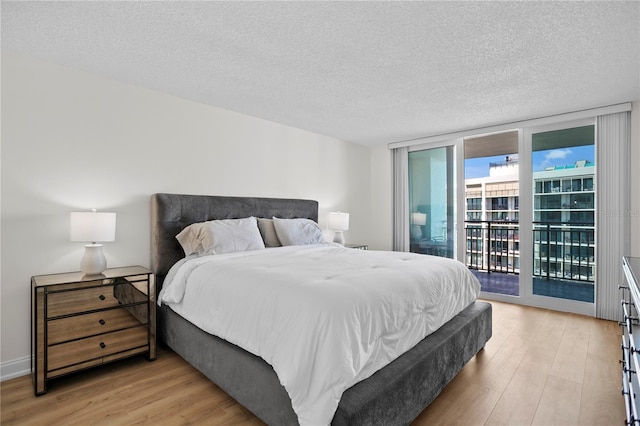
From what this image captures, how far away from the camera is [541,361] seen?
2412 mm

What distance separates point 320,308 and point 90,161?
7.64 ft

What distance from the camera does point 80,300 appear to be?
2.14 m

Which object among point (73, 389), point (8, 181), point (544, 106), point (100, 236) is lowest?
point (73, 389)

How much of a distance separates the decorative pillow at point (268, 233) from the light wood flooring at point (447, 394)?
134cm

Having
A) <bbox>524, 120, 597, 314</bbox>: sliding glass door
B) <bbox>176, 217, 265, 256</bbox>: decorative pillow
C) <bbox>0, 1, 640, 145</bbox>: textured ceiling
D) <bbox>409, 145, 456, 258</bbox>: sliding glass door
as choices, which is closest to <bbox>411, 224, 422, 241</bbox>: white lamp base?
<bbox>409, 145, 456, 258</bbox>: sliding glass door

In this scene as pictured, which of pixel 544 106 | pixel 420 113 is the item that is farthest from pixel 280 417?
pixel 544 106

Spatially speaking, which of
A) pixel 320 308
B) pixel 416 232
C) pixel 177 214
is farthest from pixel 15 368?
pixel 416 232

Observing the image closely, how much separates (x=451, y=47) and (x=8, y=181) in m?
3.18

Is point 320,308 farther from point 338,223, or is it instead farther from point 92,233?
point 338,223

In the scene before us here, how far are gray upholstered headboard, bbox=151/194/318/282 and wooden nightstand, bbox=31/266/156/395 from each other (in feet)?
1.14

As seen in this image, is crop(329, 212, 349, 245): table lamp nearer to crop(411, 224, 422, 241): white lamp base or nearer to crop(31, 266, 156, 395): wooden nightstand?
crop(411, 224, 422, 241): white lamp base

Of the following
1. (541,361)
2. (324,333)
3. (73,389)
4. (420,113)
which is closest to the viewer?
(324,333)

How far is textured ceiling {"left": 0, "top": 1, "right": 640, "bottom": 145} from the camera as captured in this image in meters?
1.77

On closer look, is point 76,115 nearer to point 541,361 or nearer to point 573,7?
point 573,7
